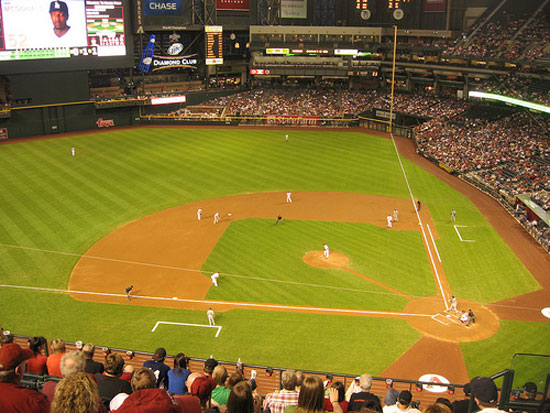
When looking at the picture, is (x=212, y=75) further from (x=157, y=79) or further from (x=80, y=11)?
(x=80, y=11)

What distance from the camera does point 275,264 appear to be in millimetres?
31391

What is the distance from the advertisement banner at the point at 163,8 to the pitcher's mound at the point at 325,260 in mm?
49934

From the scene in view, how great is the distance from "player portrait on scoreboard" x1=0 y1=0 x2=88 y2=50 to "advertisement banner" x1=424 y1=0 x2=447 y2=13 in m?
44.7

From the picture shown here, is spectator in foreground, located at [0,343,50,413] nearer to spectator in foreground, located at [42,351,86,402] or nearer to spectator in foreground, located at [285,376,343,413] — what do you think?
spectator in foreground, located at [42,351,86,402]

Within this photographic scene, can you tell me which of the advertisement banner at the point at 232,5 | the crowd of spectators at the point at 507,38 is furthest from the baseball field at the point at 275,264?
the advertisement banner at the point at 232,5

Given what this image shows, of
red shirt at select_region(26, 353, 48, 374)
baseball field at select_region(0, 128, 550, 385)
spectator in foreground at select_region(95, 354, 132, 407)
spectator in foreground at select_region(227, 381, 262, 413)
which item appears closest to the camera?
spectator in foreground at select_region(227, 381, 262, 413)

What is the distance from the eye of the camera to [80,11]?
6200cm

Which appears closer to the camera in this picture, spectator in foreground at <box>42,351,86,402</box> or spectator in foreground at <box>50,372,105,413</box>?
spectator in foreground at <box>50,372,105,413</box>

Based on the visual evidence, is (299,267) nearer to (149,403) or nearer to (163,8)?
(149,403)

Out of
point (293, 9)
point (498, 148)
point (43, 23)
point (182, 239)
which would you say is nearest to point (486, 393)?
point (182, 239)

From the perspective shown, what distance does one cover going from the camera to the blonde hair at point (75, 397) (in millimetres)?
5105

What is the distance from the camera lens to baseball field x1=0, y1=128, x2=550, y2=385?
23.8m

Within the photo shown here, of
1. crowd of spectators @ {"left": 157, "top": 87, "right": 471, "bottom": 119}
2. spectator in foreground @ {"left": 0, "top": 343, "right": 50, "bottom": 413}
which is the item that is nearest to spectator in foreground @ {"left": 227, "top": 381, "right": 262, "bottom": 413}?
spectator in foreground @ {"left": 0, "top": 343, "right": 50, "bottom": 413}

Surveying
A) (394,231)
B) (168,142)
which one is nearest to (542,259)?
(394,231)
